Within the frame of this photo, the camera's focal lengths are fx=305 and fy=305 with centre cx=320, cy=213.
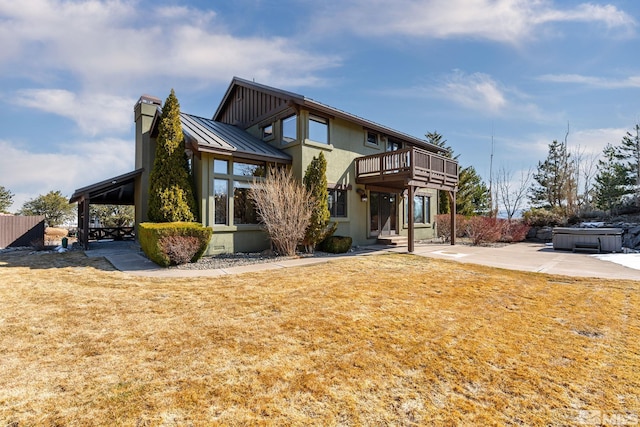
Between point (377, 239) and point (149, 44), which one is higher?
point (149, 44)

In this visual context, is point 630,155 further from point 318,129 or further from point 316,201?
point 316,201

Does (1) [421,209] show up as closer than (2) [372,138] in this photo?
No

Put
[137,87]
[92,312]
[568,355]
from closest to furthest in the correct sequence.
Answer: [568,355], [92,312], [137,87]

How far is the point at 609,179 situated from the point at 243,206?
30.1 m

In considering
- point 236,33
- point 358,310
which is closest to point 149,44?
point 236,33

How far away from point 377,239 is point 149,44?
Answer: 39.3ft

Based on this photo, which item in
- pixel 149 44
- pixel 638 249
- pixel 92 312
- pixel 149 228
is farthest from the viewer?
pixel 638 249

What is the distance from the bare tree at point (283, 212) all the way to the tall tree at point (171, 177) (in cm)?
240

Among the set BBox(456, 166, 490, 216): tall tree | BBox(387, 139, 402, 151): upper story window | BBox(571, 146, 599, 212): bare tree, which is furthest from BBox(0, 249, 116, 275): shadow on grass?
BBox(571, 146, 599, 212): bare tree

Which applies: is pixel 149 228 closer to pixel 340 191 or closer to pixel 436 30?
pixel 340 191

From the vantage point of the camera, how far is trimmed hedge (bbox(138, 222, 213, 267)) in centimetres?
871

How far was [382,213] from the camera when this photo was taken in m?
15.6

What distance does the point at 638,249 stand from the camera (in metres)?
12.8

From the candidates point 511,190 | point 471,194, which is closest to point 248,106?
point 511,190
